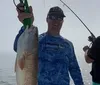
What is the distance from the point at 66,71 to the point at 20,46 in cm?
179

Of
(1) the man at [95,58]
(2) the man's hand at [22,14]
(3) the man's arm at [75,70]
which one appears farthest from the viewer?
(1) the man at [95,58]

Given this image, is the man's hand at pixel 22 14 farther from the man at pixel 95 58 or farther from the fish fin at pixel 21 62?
the man at pixel 95 58

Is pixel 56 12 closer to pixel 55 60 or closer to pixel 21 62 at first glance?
pixel 55 60

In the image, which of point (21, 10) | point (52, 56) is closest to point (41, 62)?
point (52, 56)

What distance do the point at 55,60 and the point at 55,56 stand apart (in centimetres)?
6

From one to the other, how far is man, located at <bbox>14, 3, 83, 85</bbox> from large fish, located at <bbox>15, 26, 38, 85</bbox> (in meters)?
1.49

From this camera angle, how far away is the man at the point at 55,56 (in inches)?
248

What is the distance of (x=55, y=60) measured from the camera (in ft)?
20.7

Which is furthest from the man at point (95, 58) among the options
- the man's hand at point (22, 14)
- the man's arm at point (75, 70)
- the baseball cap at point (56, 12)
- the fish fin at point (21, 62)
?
the fish fin at point (21, 62)

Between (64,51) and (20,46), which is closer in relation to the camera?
(20,46)

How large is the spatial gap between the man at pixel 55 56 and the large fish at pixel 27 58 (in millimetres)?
1486

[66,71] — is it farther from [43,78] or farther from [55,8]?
[55,8]

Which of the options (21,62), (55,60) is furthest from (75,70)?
(21,62)

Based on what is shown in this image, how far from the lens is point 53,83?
6.25 m
